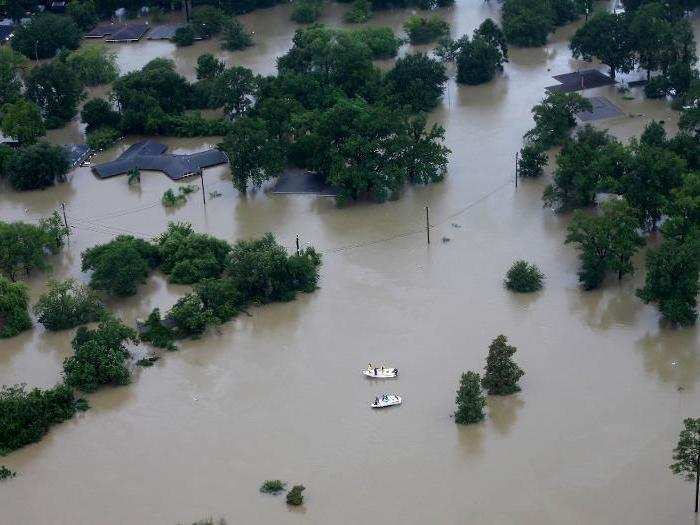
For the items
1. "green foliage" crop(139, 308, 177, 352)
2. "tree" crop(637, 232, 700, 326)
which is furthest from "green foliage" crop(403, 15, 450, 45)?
"green foliage" crop(139, 308, 177, 352)

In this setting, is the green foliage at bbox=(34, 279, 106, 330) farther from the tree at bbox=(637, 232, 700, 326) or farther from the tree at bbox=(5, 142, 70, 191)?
the tree at bbox=(637, 232, 700, 326)

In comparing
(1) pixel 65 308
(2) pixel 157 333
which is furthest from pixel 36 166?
(2) pixel 157 333

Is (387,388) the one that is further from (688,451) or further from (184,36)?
(184,36)

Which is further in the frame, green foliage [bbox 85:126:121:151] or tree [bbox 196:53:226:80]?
tree [bbox 196:53:226:80]

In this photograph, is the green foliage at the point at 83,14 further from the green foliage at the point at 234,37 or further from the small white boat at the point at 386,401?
the small white boat at the point at 386,401

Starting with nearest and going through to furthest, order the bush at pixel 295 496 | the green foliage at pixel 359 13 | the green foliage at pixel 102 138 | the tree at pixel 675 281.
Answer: the bush at pixel 295 496, the tree at pixel 675 281, the green foliage at pixel 102 138, the green foliage at pixel 359 13

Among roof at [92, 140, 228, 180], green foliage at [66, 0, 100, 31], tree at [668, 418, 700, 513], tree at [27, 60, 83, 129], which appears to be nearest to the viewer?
tree at [668, 418, 700, 513]

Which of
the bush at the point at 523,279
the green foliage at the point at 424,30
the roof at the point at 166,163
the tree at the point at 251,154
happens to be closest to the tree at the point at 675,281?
the bush at the point at 523,279
